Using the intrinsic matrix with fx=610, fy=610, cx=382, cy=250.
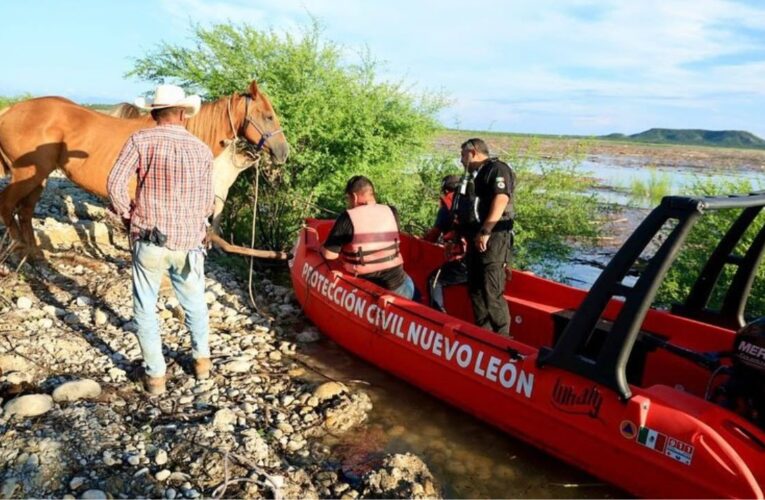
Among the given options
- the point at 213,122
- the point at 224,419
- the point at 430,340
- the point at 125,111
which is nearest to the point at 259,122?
the point at 213,122

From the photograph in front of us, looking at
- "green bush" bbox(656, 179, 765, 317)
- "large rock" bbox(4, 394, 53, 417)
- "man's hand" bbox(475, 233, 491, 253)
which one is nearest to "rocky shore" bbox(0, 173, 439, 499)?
"large rock" bbox(4, 394, 53, 417)

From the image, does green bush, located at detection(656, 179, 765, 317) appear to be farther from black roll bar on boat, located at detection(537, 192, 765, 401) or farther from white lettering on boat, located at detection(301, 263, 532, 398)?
white lettering on boat, located at detection(301, 263, 532, 398)

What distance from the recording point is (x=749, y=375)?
12.0 ft

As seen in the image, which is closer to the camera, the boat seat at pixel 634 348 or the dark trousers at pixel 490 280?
the boat seat at pixel 634 348

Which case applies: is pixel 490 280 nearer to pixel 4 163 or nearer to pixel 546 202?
pixel 546 202

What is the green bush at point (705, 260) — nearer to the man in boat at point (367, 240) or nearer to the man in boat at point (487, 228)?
the man in boat at point (487, 228)

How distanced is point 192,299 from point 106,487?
65.5 inches

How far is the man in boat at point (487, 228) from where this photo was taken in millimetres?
5320

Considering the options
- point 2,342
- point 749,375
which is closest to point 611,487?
point 749,375

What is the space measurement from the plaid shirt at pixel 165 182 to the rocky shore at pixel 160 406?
4.15 feet

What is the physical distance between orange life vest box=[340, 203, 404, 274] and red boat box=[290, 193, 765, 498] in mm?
195

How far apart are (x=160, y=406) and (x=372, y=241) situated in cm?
232

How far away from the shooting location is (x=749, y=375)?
3.67 metres

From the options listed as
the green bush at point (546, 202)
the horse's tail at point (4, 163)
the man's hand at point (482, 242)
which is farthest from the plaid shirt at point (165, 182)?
the green bush at point (546, 202)
